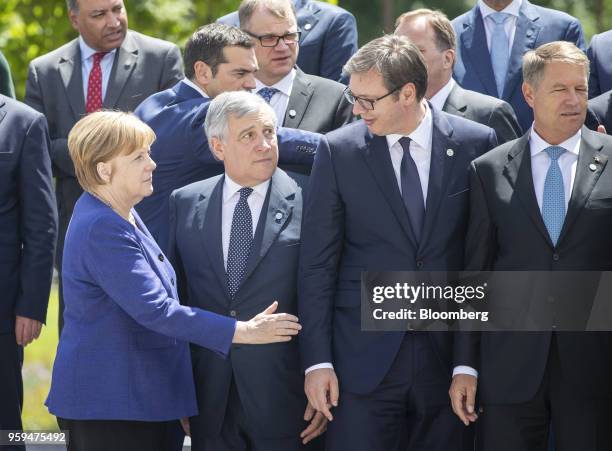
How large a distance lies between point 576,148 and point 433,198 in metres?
0.67

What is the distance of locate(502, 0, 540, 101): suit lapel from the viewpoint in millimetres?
7250

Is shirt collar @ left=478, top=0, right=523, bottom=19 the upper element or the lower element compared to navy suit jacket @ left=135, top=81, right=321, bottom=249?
upper

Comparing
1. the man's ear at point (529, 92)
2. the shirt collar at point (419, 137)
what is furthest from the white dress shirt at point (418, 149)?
the man's ear at point (529, 92)

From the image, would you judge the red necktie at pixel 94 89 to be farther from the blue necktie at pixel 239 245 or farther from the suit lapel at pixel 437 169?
the suit lapel at pixel 437 169

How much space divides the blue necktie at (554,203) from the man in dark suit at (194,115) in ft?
4.69

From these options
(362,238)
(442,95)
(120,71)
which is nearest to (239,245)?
(362,238)

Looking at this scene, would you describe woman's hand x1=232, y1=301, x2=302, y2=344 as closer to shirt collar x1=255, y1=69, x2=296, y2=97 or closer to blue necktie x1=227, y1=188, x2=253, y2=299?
blue necktie x1=227, y1=188, x2=253, y2=299

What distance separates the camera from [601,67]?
277 inches

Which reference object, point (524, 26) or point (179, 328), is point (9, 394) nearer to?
point (179, 328)

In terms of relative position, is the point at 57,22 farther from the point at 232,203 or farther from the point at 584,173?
the point at 584,173

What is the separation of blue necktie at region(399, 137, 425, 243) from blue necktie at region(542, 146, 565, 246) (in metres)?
0.54

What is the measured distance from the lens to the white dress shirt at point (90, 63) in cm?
785

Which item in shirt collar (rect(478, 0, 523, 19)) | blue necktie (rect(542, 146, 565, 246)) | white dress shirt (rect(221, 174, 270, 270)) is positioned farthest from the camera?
shirt collar (rect(478, 0, 523, 19))

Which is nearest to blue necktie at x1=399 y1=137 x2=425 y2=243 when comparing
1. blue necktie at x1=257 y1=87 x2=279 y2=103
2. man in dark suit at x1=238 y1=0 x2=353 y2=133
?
man in dark suit at x1=238 y1=0 x2=353 y2=133
